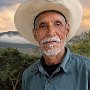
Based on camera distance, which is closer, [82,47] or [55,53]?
[55,53]

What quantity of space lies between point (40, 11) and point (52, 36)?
0.29 meters

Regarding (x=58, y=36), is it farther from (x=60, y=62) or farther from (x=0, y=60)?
(x=0, y=60)

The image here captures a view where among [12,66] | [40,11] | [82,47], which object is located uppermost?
[40,11]

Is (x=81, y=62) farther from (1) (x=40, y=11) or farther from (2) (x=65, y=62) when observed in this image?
(1) (x=40, y=11)

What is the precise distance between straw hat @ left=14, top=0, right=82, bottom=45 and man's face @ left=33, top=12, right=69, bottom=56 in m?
0.08

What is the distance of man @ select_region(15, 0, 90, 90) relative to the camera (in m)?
2.60

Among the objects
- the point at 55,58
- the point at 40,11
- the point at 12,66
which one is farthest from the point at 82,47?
the point at 55,58

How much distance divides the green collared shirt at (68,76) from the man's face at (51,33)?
0.10 meters

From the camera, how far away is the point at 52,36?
8.55 feet

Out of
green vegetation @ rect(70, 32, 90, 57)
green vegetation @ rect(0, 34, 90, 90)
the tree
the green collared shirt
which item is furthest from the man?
green vegetation @ rect(70, 32, 90, 57)

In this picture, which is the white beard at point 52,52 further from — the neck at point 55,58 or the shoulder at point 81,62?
the shoulder at point 81,62

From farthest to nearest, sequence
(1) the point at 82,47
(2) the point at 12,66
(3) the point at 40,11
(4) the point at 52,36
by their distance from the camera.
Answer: (1) the point at 82,47 → (2) the point at 12,66 → (3) the point at 40,11 → (4) the point at 52,36

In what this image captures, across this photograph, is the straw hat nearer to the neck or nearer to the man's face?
the man's face

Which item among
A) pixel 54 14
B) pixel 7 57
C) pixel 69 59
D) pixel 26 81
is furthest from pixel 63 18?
pixel 7 57
